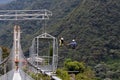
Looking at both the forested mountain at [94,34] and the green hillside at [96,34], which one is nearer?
the forested mountain at [94,34]

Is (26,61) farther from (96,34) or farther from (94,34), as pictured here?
(94,34)

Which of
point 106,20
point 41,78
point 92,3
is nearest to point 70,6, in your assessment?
point 92,3

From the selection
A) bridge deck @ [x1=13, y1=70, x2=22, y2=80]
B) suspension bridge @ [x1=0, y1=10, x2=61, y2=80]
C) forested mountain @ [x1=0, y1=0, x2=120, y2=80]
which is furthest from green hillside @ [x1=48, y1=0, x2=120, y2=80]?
bridge deck @ [x1=13, y1=70, x2=22, y2=80]

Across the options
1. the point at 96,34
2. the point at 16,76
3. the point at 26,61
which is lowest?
the point at 16,76

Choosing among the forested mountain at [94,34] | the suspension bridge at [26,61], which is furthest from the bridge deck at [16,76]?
the forested mountain at [94,34]

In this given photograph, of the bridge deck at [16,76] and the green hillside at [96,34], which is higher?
the green hillside at [96,34]

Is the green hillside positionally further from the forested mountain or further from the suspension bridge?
the suspension bridge

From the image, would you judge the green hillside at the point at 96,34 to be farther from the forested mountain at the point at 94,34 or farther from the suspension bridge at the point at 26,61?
the suspension bridge at the point at 26,61

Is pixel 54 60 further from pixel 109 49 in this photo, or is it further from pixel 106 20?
pixel 106 20

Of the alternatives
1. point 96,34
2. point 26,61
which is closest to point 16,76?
point 26,61

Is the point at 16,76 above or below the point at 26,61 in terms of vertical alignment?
below
